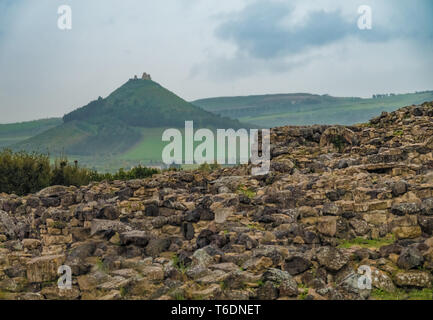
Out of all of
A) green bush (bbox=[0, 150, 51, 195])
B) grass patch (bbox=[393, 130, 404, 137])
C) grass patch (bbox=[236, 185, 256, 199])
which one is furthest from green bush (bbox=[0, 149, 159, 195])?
grass patch (bbox=[393, 130, 404, 137])

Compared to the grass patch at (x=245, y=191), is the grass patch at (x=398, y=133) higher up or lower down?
higher up

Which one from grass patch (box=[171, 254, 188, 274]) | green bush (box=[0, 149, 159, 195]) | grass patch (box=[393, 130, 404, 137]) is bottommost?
grass patch (box=[171, 254, 188, 274])

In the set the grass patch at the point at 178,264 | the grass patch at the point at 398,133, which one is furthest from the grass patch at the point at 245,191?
the grass patch at the point at 398,133

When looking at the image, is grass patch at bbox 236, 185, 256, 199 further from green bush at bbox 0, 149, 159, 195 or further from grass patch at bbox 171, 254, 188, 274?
green bush at bbox 0, 149, 159, 195

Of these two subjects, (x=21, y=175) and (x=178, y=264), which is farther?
(x=21, y=175)

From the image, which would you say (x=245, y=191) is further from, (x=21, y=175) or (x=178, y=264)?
(x=21, y=175)

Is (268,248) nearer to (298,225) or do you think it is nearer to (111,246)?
(298,225)

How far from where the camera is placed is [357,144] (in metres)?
27.8

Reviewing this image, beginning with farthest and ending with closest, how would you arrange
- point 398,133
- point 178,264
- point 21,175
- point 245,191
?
point 21,175 < point 398,133 < point 245,191 < point 178,264

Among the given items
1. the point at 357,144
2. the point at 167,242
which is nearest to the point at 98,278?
the point at 167,242

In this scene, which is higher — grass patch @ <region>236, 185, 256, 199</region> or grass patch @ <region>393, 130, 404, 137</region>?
grass patch @ <region>393, 130, 404, 137</region>

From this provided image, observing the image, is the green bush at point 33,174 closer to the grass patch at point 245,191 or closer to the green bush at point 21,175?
the green bush at point 21,175

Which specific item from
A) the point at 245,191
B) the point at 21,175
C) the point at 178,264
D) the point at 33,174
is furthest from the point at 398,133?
the point at 21,175

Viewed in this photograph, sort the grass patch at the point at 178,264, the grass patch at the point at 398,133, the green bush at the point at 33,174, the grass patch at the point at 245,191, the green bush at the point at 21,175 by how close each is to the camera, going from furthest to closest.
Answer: the green bush at the point at 33,174 → the green bush at the point at 21,175 → the grass patch at the point at 398,133 → the grass patch at the point at 245,191 → the grass patch at the point at 178,264
